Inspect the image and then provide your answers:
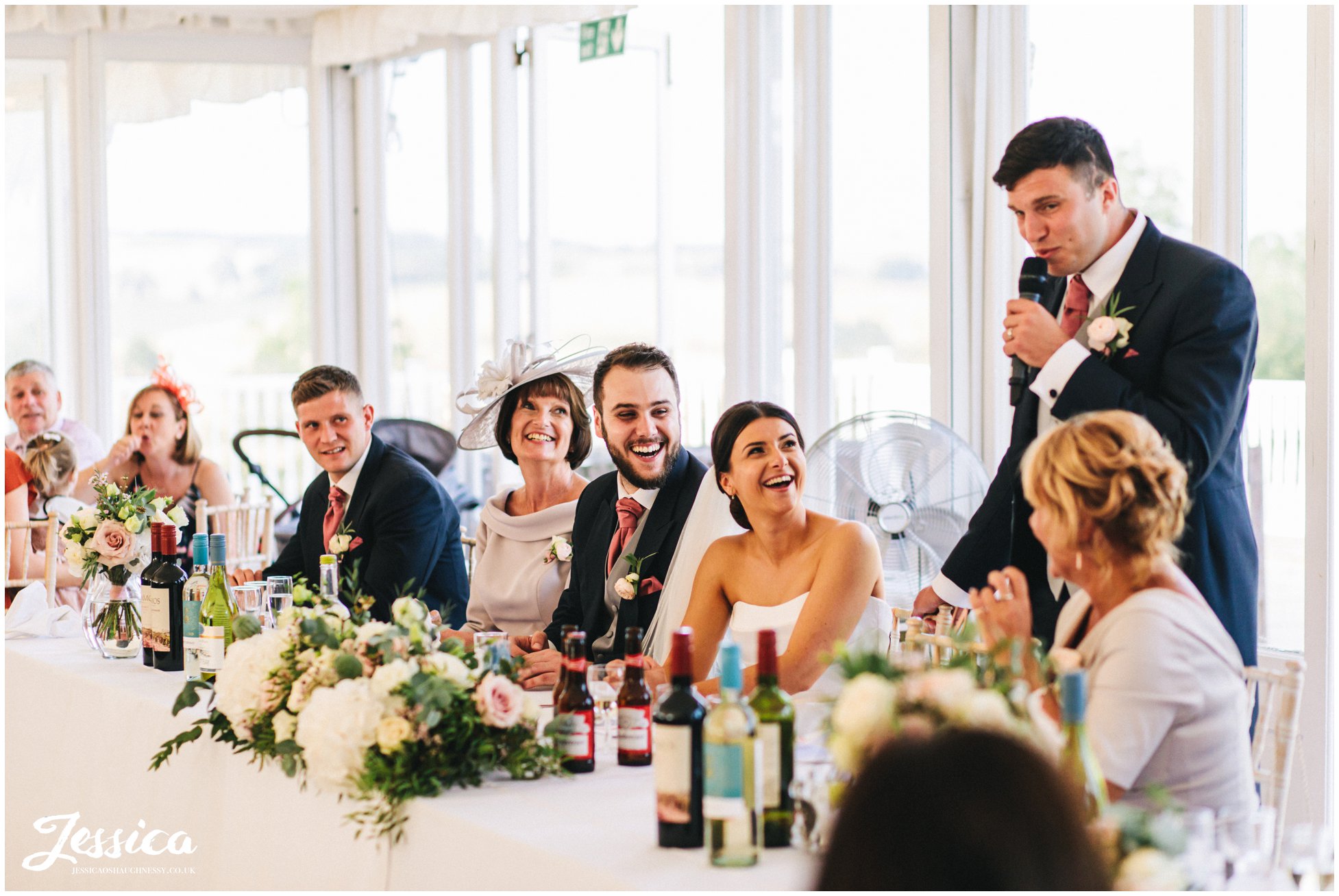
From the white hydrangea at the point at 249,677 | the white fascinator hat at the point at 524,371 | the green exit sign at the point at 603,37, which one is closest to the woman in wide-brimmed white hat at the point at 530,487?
the white fascinator hat at the point at 524,371

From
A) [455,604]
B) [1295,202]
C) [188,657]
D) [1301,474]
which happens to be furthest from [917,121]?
[188,657]

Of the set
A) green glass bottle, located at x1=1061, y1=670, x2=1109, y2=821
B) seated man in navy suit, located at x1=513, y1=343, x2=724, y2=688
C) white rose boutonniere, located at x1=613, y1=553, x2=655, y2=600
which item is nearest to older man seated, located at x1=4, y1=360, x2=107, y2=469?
seated man in navy suit, located at x1=513, y1=343, x2=724, y2=688

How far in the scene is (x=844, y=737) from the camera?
49.6 inches

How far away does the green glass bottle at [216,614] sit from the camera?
2391 mm

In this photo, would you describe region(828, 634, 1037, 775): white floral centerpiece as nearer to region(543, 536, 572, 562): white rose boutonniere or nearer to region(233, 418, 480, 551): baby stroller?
region(543, 536, 572, 562): white rose boutonniere

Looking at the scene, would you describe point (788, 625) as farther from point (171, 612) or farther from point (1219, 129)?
point (1219, 129)

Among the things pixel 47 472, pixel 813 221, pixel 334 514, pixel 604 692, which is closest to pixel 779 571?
pixel 604 692

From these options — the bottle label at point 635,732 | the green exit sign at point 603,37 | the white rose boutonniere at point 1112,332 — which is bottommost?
the bottle label at point 635,732

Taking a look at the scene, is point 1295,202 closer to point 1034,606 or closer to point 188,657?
point 1034,606

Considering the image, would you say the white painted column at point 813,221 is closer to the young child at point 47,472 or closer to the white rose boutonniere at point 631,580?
the white rose boutonniere at point 631,580

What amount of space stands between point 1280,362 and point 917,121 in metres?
1.47

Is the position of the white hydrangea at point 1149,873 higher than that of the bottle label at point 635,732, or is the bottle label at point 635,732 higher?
the white hydrangea at point 1149,873

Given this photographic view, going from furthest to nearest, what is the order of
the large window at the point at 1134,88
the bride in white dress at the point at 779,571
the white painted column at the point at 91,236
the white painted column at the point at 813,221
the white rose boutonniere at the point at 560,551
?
the white painted column at the point at 91,236 → the white painted column at the point at 813,221 → the large window at the point at 1134,88 → the white rose boutonniere at the point at 560,551 → the bride in white dress at the point at 779,571

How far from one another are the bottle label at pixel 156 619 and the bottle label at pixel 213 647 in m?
0.28
